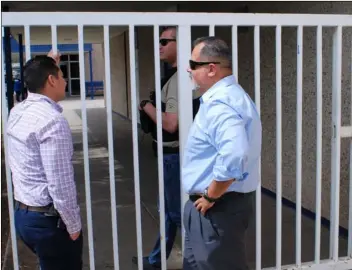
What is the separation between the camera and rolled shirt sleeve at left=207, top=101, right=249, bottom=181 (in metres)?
2.30

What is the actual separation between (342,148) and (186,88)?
2.04 meters

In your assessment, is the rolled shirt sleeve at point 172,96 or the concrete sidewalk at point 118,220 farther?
the concrete sidewalk at point 118,220

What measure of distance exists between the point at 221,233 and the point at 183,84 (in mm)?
1117

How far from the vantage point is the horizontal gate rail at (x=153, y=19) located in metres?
2.92

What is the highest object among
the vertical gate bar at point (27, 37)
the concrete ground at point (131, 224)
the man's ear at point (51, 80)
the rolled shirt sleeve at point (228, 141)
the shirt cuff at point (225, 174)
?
the vertical gate bar at point (27, 37)

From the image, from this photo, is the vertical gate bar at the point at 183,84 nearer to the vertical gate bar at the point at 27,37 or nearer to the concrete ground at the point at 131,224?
the vertical gate bar at the point at 27,37

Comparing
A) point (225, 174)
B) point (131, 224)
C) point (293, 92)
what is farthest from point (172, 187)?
point (293, 92)

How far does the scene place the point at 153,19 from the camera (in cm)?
310

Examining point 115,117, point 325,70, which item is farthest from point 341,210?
point 115,117

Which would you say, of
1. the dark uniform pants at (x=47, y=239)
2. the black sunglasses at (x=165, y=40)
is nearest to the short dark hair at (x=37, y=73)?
the dark uniform pants at (x=47, y=239)

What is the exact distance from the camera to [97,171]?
8.16 meters

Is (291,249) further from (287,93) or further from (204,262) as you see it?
(204,262)

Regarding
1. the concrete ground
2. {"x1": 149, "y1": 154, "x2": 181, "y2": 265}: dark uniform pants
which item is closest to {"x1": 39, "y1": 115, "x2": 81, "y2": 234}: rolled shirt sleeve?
{"x1": 149, "y1": 154, "x2": 181, "y2": 265}: dark uniform pants

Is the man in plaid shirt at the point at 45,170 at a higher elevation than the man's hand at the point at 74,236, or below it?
higher
